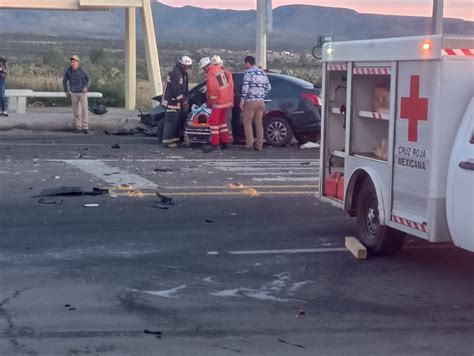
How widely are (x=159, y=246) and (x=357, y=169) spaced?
7.25ft

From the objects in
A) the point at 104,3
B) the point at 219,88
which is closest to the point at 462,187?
the point at 219,88

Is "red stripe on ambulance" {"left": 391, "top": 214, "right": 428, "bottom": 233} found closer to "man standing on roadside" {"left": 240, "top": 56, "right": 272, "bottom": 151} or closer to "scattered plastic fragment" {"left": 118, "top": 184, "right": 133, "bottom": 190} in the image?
"scattered plastic fragment" {"left": 118, "top": 184, "right": 133, "bottom": 190}

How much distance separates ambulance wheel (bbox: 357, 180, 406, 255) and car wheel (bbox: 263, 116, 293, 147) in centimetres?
1028

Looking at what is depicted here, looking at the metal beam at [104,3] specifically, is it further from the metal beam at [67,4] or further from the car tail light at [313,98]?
the car tail light at [313,98]

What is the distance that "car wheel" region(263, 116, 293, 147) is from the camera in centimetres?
2081

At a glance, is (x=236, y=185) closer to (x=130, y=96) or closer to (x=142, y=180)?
(x=142, y=180)

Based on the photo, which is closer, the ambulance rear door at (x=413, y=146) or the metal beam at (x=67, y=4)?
the ambulance rear door at (x=413, y=146)

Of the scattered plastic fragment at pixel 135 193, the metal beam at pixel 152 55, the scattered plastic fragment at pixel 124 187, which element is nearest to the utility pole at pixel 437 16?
the scattered plastic fragment at pixel 124 187

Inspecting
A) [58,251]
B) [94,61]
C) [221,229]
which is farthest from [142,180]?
[94,61]

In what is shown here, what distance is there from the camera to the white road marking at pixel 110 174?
15.2 meters

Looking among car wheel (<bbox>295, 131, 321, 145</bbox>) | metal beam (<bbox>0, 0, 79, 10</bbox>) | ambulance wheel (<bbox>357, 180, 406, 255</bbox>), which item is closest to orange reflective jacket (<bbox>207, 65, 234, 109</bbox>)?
car wheel (<bbox>295, 131, 321, 145</bbox>)

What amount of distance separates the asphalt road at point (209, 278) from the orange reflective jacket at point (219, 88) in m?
3.98

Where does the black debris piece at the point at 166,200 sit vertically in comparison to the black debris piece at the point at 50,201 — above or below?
above

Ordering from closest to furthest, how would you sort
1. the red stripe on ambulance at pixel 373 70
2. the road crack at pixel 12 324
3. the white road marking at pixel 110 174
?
the road crack at pixel 12 324, the red stripe on ambulance at pixel 373 70, the white road marking at pixel 110 174
